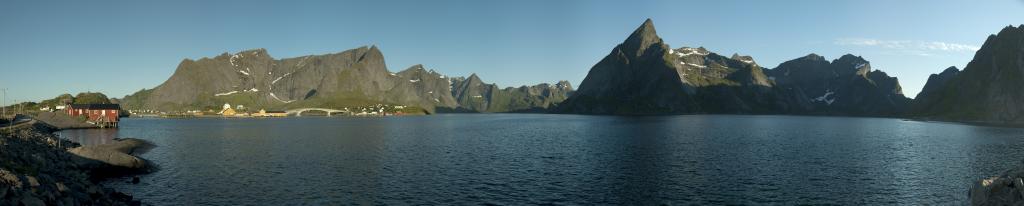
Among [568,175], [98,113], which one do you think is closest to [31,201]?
[568,175]

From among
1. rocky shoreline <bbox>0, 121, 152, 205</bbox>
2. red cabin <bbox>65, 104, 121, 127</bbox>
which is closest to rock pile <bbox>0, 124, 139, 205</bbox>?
rocky shoreline <bbox>0, 121, 152, 205</bbox>

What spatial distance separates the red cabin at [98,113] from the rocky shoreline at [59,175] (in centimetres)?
13414

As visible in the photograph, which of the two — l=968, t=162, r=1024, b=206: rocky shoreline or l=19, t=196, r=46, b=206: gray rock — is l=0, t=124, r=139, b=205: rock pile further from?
l=968, t=162, r=1024, b=206: rocky shoreline

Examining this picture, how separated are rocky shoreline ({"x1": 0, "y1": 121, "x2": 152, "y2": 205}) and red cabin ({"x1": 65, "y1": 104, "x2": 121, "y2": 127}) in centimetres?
13414

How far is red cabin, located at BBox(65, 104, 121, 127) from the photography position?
179875 mm

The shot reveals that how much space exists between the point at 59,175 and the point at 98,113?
165483mm

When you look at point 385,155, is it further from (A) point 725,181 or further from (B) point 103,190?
(A) point 725,181

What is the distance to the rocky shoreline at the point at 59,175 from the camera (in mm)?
34906

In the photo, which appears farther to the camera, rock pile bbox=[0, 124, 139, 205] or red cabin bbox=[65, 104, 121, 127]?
red cabin bbox=[65, 104, 121, 127]

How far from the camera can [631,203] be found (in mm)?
45625

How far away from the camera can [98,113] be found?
7087 inches

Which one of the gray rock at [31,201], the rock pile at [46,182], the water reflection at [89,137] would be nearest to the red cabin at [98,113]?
the water reflection at [89,137]

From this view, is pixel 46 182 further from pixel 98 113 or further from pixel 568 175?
pixel 98 113

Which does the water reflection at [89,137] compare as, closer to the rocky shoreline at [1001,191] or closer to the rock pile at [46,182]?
the rock pile at [46,182]
